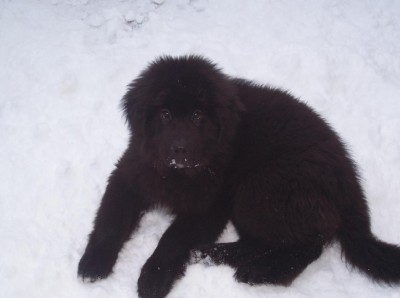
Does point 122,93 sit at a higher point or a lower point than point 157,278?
lower

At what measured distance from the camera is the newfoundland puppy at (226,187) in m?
3.01

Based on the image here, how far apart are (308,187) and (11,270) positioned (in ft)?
7.19

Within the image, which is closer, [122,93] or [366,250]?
[366,250]

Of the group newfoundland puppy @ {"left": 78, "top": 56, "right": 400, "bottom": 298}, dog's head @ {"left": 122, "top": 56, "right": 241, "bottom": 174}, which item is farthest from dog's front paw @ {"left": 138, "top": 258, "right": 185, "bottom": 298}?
dog's head @ {"left": 122, "top": 56, "right": 241, "bottom": 174}

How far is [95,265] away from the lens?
3008mm

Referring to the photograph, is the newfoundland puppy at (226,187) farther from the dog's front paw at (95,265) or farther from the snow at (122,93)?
the snow at (122,93)

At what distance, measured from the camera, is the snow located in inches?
123

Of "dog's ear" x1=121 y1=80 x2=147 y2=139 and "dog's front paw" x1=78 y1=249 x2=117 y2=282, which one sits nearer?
"dog's front paw" x1=78 y1=249 x2=117 y2=282

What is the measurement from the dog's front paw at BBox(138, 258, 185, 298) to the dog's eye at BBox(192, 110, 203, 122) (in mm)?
1034

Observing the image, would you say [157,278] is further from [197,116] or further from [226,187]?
[197,116]

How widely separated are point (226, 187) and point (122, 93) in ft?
6.10

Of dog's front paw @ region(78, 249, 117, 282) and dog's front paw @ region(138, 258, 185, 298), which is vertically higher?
dog's front paw @ region(138, 258, 185, 298)

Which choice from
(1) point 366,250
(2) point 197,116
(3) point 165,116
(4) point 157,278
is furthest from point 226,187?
(1) point 366,250

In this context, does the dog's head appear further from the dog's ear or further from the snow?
the snow
